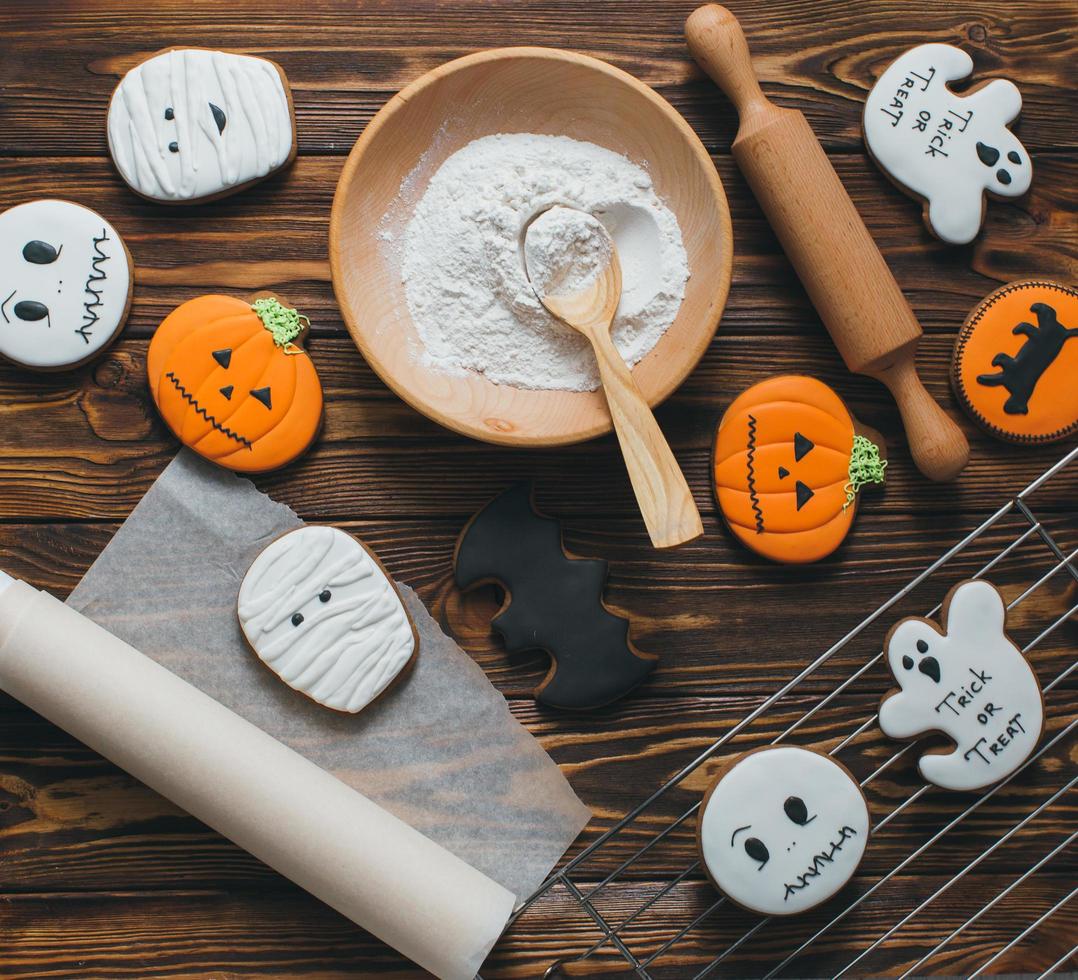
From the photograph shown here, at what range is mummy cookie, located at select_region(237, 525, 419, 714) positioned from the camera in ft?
2.88

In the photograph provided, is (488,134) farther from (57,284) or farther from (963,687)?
(963,687)

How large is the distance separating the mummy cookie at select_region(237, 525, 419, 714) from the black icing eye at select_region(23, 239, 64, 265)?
Answer: 0.34 metres

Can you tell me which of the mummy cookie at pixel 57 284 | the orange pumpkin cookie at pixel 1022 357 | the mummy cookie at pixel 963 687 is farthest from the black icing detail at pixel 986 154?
the mummy cookie at pixel 57 284

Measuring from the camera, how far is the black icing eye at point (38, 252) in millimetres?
886

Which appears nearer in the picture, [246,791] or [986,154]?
[246,791]

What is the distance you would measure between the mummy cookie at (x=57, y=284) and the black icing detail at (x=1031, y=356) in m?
0.84

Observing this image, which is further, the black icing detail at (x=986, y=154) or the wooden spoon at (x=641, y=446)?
the black icing detail at (x=986, y=154)

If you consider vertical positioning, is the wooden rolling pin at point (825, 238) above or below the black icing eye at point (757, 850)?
above

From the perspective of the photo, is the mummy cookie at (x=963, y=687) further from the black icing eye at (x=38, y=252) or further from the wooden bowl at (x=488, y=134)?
the black icing eye at (x=38, y=252)

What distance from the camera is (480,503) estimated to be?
92 centimetres

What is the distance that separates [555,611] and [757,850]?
0.28m

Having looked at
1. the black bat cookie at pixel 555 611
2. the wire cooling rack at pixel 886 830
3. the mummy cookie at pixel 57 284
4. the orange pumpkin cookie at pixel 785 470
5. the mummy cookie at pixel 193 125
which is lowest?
the wire cooling rack at pixel 886 830

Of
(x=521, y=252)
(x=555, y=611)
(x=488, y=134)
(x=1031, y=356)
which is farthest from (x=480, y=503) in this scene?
(x=1031, y=356)

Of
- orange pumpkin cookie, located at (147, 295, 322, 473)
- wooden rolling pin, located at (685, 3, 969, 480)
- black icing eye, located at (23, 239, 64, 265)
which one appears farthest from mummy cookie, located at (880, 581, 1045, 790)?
black icing eye, located at (23, 239, 64, 265)
